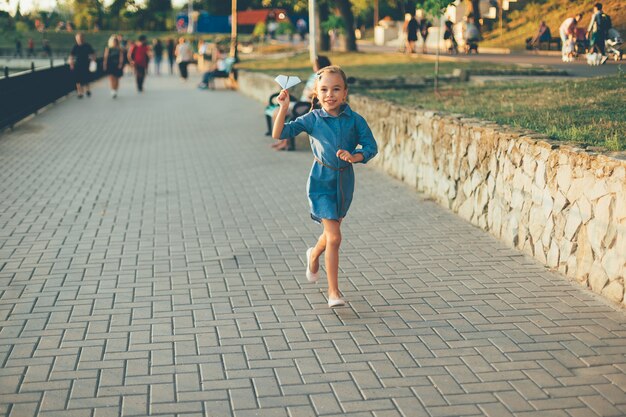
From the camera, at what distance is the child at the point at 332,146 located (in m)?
5.71

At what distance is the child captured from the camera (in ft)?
18.7

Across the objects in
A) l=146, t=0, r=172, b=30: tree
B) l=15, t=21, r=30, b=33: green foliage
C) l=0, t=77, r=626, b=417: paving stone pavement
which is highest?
l=146, t=0, r=172, b=30: tree

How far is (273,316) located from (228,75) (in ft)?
84.6

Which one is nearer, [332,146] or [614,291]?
[332,146]

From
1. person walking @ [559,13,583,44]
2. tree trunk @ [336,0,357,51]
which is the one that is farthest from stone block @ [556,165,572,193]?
tree trunk @ [336,0,357,51]

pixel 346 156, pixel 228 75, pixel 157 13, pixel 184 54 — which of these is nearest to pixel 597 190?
pixel 346 156

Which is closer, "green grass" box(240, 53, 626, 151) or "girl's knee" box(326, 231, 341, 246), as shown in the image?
"girl's knee" box(326, 231, 341, 246)

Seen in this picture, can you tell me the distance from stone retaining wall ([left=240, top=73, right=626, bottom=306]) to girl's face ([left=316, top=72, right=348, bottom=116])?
1.96 m

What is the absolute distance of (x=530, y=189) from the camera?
23.8 ft

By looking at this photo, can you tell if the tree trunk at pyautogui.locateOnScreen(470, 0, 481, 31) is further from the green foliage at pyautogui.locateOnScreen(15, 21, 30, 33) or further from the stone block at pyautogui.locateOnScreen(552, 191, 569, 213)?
the green foliage at pyautogui.locateOnScreen(15, 21, 30, 33)

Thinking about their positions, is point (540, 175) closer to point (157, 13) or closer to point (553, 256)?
point (553, 256)

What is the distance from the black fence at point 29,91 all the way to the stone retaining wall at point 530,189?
9.73 metres

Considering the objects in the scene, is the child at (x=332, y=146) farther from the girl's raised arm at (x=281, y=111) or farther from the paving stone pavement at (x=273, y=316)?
the paving stone pavement at (x=273, y=316)

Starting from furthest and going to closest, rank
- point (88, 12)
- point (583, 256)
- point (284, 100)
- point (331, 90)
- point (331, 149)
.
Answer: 1. point (88, 12)
2. point (583, 256)
3. point (331, 149)
4. point (331, 90)
5. point (284, 100)
